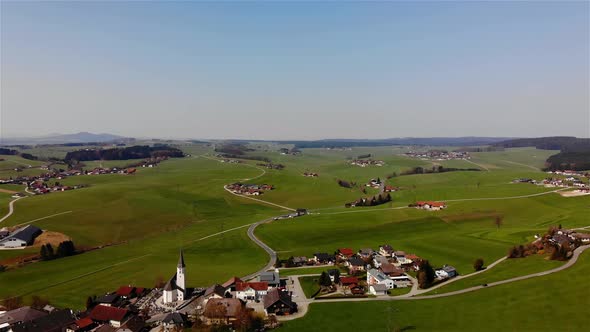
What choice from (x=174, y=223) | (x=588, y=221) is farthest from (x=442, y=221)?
(x=174, y=223)

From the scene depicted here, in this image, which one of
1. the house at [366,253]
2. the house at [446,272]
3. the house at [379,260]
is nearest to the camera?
the house at [446,272]

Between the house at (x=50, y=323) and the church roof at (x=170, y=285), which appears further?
the church roof at (x=170, y=285)

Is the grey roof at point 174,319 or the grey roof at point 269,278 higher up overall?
the grey roof at point 269,278

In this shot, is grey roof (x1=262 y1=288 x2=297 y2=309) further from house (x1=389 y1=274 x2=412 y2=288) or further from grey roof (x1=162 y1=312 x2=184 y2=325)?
house (x1=389 y1=274 x2=412 y2=288)

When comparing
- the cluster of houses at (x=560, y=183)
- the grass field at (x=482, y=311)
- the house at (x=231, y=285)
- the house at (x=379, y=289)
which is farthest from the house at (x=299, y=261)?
the cluster of houses at (x=560, y=183)

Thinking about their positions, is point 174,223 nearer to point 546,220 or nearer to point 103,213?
point 103,213

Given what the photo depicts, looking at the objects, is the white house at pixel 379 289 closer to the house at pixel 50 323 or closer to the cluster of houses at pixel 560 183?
the house at pixel 50 323
